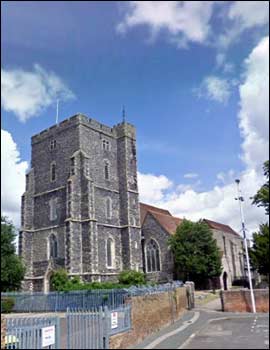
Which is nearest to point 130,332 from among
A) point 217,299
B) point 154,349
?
point 154,349

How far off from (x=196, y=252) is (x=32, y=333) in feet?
105

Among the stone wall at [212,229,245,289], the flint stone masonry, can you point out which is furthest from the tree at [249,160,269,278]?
the stone wall at [212,229,245,289]

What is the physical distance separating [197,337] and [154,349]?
3374 millimetres

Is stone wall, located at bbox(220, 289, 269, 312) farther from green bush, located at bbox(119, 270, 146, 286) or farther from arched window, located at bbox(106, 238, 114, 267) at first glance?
arched window, located at bbox(106, 238, 114, 267)

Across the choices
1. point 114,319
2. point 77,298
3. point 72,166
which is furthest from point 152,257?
point 114,319

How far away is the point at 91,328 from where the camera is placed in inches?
495

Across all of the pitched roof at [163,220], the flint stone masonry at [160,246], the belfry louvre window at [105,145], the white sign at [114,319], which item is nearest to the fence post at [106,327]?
the white sign at [114,319]

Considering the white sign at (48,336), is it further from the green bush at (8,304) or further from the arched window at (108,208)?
the arched window at (108,208)

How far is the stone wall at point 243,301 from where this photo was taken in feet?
85.6

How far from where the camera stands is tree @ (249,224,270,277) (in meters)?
30.4

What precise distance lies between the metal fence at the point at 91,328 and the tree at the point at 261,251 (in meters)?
19.7

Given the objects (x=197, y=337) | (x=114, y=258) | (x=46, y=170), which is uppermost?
(x=46, y=170)

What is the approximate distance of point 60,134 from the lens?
44.5 meters

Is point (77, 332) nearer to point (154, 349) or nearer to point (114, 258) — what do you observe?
point (154, 349)
